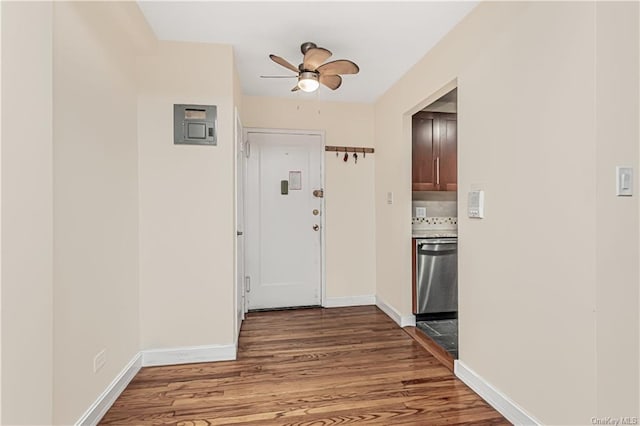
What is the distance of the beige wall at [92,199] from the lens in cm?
150

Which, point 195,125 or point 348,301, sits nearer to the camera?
point 195,125

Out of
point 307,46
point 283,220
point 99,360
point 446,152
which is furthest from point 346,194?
point 99,360

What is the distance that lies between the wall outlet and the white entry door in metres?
1.82

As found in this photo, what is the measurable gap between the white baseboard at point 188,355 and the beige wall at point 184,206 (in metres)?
0.04

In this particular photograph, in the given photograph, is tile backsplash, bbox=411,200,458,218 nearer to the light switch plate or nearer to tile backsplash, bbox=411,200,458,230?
tile backsplash, bbox=411,200,458,230

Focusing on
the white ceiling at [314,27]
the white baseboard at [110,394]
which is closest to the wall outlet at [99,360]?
the white baseboard at [110,394]

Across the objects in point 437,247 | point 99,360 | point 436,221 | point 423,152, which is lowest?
point 99,360

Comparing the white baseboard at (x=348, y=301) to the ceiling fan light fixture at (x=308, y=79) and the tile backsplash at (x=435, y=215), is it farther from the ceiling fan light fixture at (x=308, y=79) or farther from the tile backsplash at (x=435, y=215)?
the ceiling fan light fixture at (x=308, y=79)

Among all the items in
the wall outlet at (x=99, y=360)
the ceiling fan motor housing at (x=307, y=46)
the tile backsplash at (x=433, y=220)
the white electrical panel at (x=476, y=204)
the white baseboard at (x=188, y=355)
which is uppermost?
the ceiling fan motor housing at (x=307, y=46)

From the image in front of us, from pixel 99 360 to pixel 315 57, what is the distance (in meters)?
2.39

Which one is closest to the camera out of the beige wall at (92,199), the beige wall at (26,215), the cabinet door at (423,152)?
the beige wall at (26,215)

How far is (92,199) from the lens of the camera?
1.75 meters

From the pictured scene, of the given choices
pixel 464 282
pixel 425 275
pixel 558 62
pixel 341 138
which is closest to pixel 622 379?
pixel 464 282

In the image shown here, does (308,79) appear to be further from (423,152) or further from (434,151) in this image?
(434,151)
